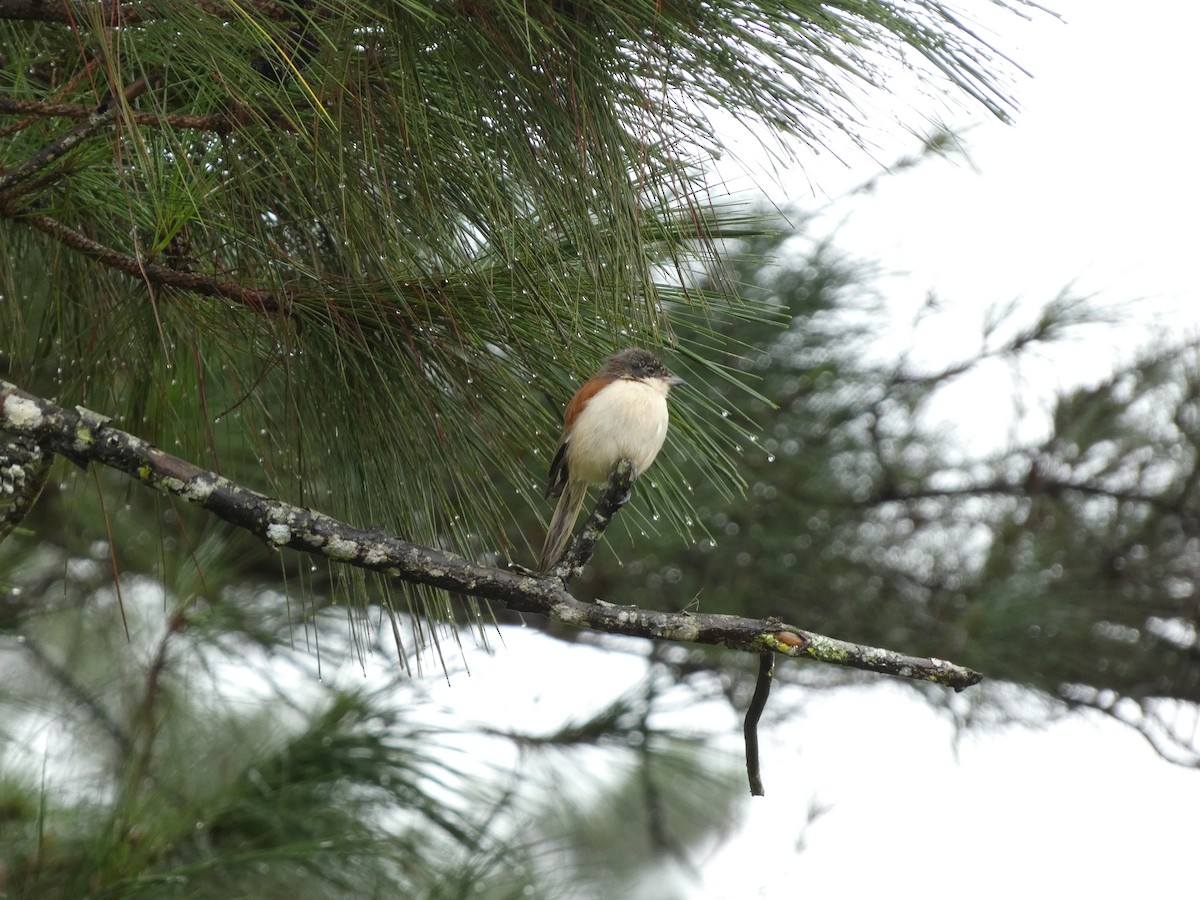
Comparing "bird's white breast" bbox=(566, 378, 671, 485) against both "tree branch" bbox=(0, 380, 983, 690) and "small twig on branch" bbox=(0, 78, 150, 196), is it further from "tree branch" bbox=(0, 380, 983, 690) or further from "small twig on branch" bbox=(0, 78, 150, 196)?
"small twig on branch" bbox=(0, 78, 150, 196)

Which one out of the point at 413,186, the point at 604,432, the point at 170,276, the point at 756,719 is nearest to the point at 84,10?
the point at 170,276

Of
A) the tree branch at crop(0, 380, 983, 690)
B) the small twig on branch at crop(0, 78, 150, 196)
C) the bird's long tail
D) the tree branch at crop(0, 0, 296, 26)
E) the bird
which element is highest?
the tree branch at crop(0, 0, 296, 26)

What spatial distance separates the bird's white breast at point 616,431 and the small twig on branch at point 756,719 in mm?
545

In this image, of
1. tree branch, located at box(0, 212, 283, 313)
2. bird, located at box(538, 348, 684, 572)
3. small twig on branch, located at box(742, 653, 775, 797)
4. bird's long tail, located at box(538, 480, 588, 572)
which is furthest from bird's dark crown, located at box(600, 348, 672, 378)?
small twig on branch, located at box(742, 653, 775, 797)

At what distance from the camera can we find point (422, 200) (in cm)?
152

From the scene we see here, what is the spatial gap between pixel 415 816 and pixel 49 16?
1682 millimetres

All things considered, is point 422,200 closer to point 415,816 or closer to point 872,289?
point 415,816

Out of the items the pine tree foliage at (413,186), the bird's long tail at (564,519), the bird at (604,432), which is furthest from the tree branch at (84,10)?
the bird's long tail at (564,519)

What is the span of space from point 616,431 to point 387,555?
609mm

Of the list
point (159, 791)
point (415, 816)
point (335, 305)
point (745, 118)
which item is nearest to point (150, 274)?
point (335, 305)

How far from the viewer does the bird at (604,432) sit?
187cm

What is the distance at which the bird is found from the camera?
1866 millimetres

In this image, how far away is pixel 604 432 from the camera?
6.11ft

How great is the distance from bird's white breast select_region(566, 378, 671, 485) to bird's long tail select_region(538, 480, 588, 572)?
0.17 ft
